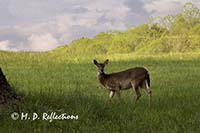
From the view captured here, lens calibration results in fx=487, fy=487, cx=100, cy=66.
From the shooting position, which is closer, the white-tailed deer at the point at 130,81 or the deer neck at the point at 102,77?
the white-tailed deer at the point at 130,81

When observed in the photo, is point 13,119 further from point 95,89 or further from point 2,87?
point 95,89

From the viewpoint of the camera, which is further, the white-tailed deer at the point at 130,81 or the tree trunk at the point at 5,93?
the white-tailed deer at the point at 130,81

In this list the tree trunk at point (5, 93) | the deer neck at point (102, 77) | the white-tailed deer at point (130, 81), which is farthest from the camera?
the deer neck at point (102, 77)

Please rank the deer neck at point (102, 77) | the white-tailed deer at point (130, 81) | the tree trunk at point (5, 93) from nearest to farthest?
the tree trunk at point (5, 93)
the white-tailed deer at point (130, 81)
the deer neck at point (102, 77)

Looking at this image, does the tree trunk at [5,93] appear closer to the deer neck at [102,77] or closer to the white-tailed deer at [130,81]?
the white-tailed deer at [130,81]

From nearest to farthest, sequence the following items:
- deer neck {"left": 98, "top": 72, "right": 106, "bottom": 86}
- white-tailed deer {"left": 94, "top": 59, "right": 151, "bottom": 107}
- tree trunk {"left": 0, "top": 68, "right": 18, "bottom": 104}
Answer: tree trunk {"left": 0, "top": 68, "right": 18, "bottom": 104} < white-tailed deer {"left": 94, "top": 59, "right": 151, "bottom": 107} < deer neck {"left": 98, "top": 72, "right": 106, "bottom": 86}

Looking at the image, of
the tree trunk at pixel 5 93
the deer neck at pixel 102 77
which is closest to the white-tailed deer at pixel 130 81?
the deer neck at pixel 102 77

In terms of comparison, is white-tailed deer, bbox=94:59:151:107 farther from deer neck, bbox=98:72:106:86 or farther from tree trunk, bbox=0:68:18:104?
tree trunk, bbox=0:68:18:104

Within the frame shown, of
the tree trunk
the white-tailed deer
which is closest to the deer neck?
the white-tailed deer

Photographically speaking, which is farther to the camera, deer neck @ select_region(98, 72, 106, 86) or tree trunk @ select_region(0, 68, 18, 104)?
deer neck @ select_region(98, 72, 106, 86)

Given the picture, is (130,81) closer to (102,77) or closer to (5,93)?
(102,77)

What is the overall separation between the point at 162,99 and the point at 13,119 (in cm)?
509

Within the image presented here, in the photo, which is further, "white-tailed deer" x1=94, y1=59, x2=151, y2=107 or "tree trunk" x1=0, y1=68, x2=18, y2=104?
"white-tailed deer" x1=94, y1=59, x2=151, y2=107

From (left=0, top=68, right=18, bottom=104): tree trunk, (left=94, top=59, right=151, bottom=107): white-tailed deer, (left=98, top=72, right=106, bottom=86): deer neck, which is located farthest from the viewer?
(left=98, top=72, right=106, bottom=86): deer neck
